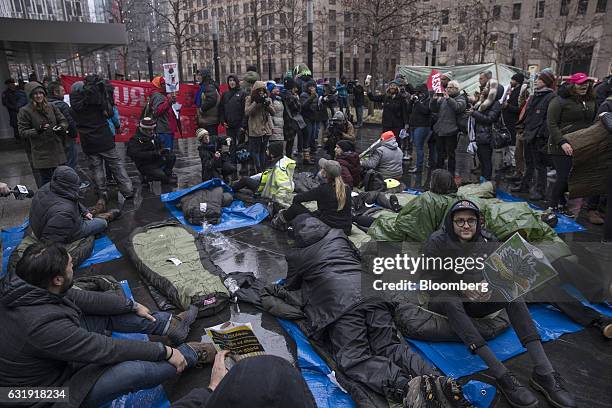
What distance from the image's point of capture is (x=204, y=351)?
2.96 meters

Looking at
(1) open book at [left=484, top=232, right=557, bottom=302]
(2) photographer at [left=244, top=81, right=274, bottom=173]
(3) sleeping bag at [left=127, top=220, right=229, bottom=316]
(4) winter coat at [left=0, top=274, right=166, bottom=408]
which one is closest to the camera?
(4) winter coat at [left=0, top=274, right=166, bottom=408]

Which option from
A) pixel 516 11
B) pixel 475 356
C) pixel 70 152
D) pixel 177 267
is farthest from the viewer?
pixel 516 11

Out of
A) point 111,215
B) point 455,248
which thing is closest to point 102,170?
point 111,215

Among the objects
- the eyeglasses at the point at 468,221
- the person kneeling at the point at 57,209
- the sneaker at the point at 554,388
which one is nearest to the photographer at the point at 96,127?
the person kneeling at the point at 57,209

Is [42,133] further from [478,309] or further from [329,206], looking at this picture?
[478,309]

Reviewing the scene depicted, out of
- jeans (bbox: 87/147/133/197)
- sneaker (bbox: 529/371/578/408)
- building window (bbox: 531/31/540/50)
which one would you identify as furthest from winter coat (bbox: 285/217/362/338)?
building window (bbox: 531/31/540/50)

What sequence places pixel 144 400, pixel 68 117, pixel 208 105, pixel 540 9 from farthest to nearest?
1. pixel 540 9
2. pixel 208 105
3. pixel 68 117
4. pixel 144 400

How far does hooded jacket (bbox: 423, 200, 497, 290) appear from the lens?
296 cm

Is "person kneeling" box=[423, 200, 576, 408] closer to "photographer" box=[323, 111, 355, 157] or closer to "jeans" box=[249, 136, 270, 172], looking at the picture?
"photographer" box=[323, 111, 355, 157]

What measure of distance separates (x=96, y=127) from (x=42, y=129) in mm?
754

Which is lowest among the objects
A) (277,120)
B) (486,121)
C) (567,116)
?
(277,120)

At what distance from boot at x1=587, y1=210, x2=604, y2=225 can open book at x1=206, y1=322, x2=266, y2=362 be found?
5116 millimetres

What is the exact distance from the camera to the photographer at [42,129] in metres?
5.81

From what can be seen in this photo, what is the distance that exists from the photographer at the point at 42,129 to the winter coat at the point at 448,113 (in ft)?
19.9
